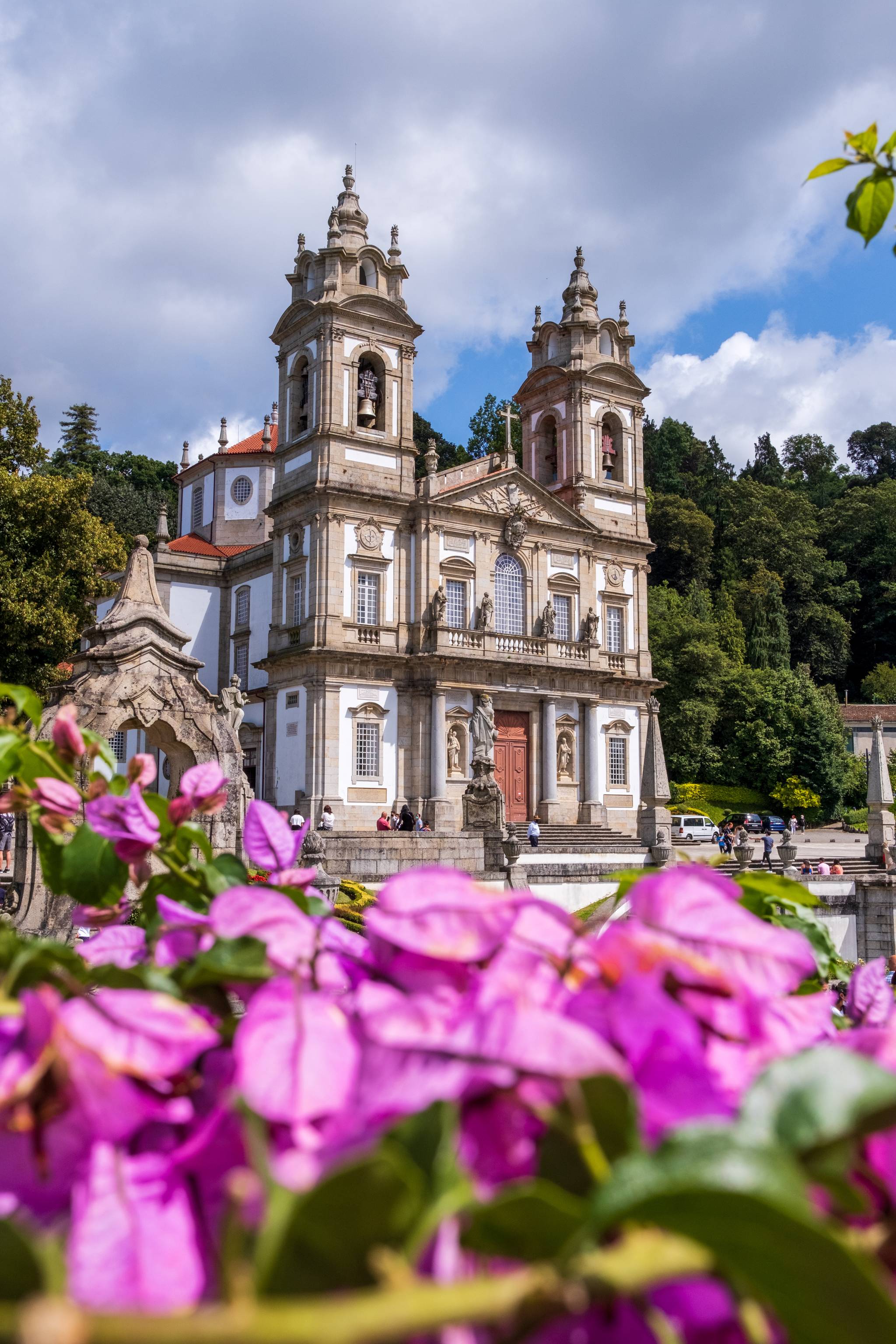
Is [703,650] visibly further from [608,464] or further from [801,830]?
[608,464]

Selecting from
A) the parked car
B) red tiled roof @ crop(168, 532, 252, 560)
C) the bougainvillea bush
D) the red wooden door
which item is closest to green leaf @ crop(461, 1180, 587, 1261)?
the bougainvillea bush

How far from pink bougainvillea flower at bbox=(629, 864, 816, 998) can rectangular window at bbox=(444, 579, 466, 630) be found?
29499mm

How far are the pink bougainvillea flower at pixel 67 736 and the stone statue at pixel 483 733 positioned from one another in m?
24.5

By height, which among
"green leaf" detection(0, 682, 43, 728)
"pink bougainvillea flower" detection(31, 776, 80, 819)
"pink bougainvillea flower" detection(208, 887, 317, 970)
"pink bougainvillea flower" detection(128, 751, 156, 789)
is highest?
"green leaf" detection(0, 682, 43, 728)

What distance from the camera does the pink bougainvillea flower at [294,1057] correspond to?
0.64 m

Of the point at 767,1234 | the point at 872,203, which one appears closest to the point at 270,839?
the point at 767,1234

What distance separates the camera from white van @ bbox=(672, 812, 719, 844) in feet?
120

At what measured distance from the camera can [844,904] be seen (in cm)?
2253

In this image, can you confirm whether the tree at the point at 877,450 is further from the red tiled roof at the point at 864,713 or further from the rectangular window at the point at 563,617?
the rectangular window at the point at 563,617

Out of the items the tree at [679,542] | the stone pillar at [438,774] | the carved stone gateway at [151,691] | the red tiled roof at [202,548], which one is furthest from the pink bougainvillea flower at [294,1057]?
the tree at [679,542]

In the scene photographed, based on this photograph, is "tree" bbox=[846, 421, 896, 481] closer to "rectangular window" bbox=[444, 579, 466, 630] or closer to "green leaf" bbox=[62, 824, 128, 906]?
"rectangular window" bbox=[444, 579, 466, 630]

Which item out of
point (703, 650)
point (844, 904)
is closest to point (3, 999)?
point (844, 904)

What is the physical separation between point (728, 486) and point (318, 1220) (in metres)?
71.3

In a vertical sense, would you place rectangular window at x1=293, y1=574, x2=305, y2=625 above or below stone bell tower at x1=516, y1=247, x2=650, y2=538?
below
